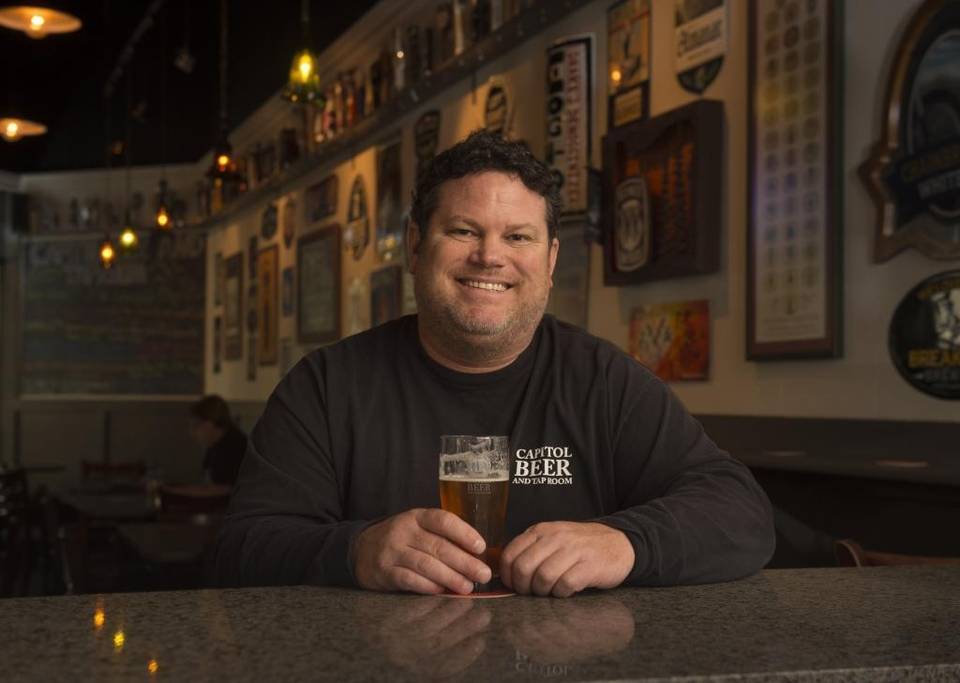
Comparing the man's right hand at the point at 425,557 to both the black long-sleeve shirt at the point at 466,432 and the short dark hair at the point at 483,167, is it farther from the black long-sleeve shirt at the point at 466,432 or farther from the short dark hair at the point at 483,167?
the short dark hair at the point at 483,167

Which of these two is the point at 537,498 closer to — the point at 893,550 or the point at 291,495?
the point at 291,495

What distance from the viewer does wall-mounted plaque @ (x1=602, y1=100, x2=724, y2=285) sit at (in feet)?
11.8

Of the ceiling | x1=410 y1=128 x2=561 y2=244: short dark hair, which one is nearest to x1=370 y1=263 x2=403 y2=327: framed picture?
the ceiling

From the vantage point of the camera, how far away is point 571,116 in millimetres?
4395

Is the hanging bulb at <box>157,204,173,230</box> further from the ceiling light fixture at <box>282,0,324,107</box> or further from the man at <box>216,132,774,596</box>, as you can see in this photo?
the man at <box>216,132,774,596</box>

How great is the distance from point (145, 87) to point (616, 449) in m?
9.95

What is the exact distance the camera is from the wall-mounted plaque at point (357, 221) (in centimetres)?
696

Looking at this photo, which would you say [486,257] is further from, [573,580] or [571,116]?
[571,116]

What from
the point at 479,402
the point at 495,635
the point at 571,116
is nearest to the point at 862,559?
the point at 479,402

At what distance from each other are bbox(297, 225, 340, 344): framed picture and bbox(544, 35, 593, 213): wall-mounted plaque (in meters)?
3.23

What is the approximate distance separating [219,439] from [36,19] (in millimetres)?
2683

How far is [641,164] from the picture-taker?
12.9 feet

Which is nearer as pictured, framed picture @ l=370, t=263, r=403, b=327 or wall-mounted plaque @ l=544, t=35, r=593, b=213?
wall-mounted plaque @ l=544, t=35, r=593, b=213

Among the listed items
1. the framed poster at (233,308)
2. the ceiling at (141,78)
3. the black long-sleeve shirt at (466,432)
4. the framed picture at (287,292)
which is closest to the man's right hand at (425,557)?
the black long-sleeve shirt at (466,432)
